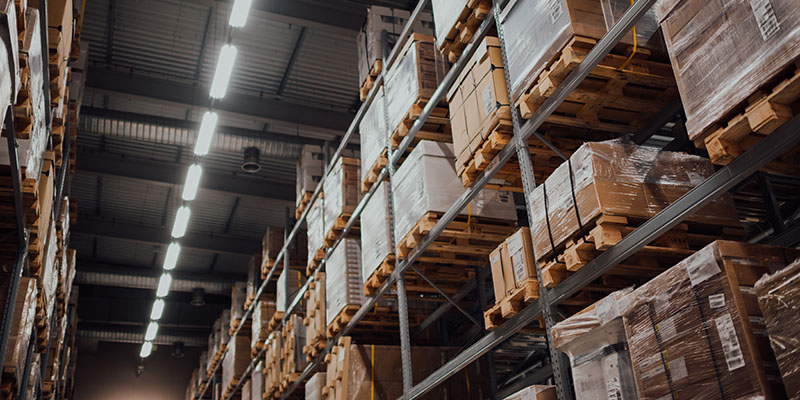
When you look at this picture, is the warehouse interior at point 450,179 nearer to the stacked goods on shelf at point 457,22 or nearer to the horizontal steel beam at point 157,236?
the stacked goods on shelf at point 457,22

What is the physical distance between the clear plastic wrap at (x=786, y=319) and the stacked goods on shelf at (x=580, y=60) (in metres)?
2.35

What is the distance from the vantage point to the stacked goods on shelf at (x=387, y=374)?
7.79 meters

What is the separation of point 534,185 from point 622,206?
1004 millimetres

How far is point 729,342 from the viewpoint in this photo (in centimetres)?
328

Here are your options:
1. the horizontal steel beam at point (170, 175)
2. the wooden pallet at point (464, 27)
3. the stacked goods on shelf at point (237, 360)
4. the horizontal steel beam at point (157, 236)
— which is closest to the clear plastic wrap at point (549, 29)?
the wooden pallet at point (464, 27)

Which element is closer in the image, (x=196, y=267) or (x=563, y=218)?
(x=563, y=218)

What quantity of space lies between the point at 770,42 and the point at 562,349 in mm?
2195

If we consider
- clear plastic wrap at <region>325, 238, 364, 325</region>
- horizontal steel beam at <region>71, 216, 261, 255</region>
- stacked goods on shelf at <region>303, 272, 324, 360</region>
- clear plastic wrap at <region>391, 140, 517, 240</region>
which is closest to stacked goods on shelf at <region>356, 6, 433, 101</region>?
clear plastic wrap at <region>325, 238, 364, 325</region>

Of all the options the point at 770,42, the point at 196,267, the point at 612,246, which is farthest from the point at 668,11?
the point at 196,267

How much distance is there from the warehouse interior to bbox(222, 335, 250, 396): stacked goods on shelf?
49 millimetres

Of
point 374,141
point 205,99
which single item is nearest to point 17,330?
point 374,141

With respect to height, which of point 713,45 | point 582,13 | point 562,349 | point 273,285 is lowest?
point 562,349

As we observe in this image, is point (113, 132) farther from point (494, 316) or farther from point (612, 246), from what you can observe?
point (612, 246)

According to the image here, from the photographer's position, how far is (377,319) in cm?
885
